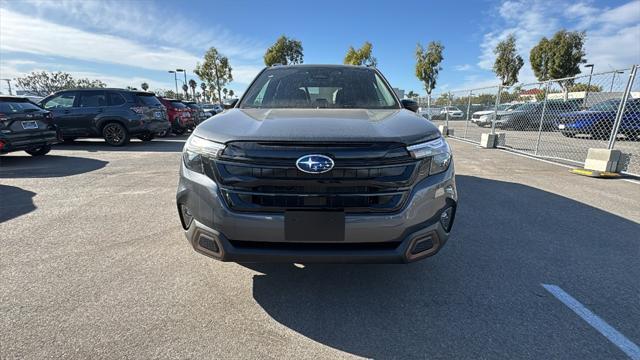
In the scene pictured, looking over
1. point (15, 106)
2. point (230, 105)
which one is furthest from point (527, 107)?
point (15, 106)

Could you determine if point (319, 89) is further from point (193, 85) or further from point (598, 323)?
point (193, 85)

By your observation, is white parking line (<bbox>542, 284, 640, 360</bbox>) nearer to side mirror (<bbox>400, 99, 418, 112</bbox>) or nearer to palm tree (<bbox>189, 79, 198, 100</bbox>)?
side mirror (<bbox>400, 99, 418, 112</bbox>)

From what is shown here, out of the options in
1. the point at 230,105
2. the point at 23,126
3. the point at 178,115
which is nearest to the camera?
the point at 230,105

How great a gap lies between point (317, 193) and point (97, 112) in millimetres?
10734

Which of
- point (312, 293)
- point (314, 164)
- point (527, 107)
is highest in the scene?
point (527, 107)

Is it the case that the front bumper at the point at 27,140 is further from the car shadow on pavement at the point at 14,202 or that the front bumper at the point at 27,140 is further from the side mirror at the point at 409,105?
the side mirror at the point at 409,105

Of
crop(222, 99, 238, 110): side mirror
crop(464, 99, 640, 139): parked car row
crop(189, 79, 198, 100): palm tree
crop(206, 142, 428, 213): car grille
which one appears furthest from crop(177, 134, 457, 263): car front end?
crop(189, 79, 198, 100): palm tree

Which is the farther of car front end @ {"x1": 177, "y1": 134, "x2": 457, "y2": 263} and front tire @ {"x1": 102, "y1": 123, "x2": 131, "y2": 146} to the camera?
front tire @ {"x1": 102, "y1": 123, "x2": 131, "y2": 146}

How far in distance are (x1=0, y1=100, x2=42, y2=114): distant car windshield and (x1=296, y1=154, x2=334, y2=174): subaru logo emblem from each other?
8476mm

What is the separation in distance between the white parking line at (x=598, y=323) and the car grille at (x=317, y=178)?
1502 millimetres

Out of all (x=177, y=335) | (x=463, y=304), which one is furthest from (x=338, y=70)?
(x=177, y=335)

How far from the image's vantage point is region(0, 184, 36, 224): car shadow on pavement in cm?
410

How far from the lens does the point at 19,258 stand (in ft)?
9.67

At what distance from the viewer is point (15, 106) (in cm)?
719
